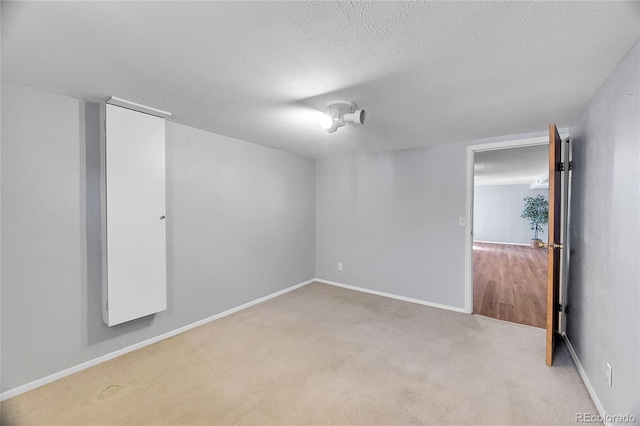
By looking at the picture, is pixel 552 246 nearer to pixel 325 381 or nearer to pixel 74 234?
pixel 325 381

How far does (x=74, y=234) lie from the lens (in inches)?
84.3

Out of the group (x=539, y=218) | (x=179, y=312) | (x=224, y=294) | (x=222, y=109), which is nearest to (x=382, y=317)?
(x=224, y=294)

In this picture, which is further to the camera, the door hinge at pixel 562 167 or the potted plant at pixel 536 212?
the potted plant at pixel 536 212

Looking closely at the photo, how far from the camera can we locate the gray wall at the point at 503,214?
9469mm

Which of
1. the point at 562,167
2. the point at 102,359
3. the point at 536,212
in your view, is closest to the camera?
the point at 102,359

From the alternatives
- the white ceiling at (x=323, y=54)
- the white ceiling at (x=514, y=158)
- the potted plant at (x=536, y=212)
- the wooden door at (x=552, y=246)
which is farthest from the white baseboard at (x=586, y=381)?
the potted plant at (x=536, y=212)

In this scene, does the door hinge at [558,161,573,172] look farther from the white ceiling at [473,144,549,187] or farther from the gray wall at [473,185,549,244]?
the gray wall at [473,185,549,244]

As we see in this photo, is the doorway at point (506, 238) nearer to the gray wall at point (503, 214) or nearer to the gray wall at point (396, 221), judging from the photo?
the gray wall at point (503, 214)

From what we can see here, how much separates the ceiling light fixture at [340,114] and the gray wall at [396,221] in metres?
1.89

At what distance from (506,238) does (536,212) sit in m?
1.40

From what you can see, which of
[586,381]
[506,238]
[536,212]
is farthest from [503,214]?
[586,381]

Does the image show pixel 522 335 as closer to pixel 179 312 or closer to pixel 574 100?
pixel 574 100

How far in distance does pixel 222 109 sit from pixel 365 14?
1586 millimetres

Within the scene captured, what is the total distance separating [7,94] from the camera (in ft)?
6.03
